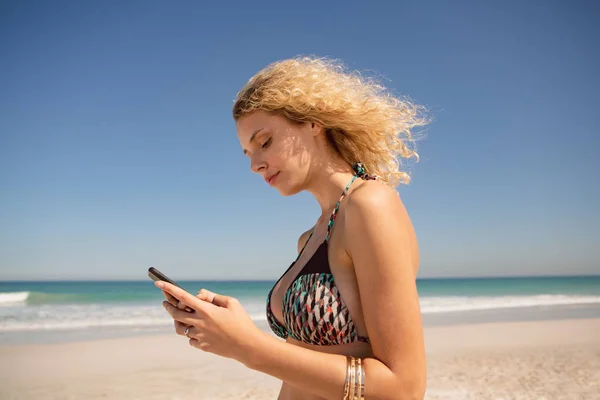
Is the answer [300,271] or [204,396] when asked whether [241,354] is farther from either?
[204,396]

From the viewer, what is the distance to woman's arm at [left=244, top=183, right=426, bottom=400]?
145cm

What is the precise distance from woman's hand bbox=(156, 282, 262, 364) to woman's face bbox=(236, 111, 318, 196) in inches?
27.7

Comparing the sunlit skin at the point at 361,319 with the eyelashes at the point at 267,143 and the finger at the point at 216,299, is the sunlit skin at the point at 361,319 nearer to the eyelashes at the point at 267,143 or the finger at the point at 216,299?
the finger at the point at 216,299

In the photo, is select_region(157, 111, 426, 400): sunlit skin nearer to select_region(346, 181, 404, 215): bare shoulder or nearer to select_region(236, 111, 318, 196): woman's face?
select_region(346, 181, 404, 215): bare shoulder

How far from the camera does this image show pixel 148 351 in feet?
37.3

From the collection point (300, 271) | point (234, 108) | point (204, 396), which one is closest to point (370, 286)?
point (300, 271)

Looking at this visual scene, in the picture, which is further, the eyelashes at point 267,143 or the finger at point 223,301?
the eyelashes at point 267,143

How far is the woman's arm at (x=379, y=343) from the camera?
145 cm

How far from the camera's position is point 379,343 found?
1.50 metres

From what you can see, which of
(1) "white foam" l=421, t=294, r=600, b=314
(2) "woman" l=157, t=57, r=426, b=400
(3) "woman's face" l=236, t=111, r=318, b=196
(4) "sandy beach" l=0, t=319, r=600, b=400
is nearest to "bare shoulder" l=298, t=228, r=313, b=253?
(2) "woman" l=157, t=57, r=426, b=400

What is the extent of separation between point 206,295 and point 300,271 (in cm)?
42

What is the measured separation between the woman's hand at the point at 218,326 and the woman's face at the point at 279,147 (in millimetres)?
704

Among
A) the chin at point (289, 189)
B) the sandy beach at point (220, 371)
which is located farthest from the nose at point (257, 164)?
the sandy beach at point (220, 371)

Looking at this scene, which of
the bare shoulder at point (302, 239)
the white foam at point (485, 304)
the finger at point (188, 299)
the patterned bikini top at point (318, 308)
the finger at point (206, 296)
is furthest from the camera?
the white foam at point (485, 304)
